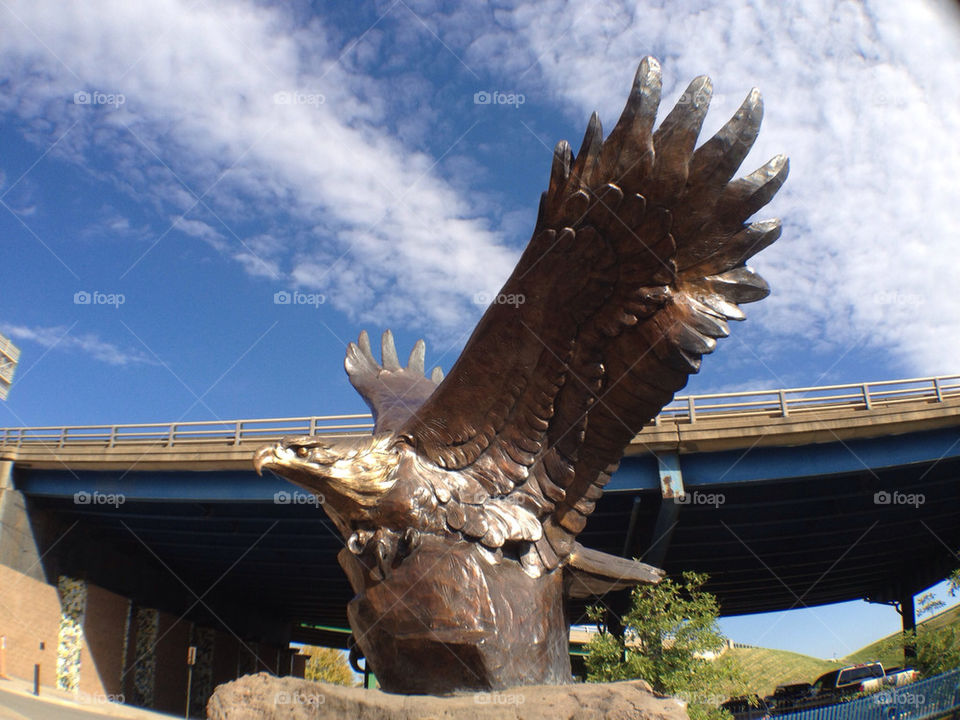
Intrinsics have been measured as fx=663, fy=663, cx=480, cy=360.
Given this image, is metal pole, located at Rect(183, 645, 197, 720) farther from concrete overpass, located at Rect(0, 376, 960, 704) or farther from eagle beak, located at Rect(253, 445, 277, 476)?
eagle beak, located at Rect(253, 445, 277, 476)

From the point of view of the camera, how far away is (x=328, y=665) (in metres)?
41.5

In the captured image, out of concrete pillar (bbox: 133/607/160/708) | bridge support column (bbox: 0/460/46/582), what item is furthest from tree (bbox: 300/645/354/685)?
bridge support column (bbox: 0/460/46/582)

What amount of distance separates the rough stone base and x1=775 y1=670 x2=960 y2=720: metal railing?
929 cm

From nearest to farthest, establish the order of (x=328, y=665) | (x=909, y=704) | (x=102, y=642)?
(x=909, y=704) → (x=102, y=642) → (x=328, y=665)

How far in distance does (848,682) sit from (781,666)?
14832 millimetres

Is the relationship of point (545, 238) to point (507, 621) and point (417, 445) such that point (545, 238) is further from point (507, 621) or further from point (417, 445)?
point (507, 621)

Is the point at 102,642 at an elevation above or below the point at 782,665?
above

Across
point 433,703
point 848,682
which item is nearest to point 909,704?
point 848,682

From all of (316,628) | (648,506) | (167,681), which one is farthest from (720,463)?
(316,628)

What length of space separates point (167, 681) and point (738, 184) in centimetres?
2390

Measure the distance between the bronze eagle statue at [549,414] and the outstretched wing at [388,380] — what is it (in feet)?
3.47

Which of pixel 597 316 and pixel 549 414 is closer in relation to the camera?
pixel 597 316

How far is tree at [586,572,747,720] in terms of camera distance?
870 centimetres

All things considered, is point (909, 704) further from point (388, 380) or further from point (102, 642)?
point (102, 642)
